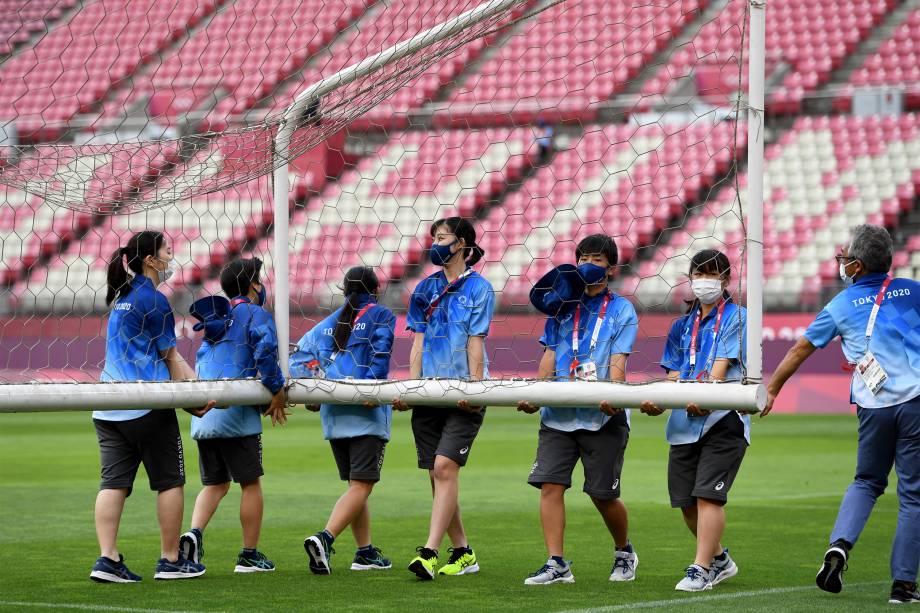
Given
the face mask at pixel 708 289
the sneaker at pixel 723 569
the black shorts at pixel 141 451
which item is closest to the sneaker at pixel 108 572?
the black shorts at pixel 141 451

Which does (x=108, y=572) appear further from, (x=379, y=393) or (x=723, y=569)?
(x=723, y=569)

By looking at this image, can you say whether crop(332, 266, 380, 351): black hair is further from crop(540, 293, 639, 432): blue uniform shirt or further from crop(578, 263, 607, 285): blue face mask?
crop(578, 263, 607, 285): blue face mask

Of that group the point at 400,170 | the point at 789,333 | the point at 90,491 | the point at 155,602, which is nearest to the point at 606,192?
the point at 789,333

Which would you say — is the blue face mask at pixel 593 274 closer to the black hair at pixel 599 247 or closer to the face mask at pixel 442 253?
the black hair at pixel 599 247

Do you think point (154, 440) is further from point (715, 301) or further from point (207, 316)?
point (715, 301)

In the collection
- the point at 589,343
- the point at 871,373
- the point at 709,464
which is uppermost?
the point at 589,343

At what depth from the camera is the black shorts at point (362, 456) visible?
7219mm

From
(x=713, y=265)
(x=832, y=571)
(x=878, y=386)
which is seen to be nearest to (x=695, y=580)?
(x=832, y=571)

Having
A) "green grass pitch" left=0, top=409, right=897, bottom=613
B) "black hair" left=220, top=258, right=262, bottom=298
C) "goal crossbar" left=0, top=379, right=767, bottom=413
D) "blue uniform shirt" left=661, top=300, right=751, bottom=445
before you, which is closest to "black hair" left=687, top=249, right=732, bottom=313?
"blue uniform shirt" left=661, top=300, right=751, bottom=445

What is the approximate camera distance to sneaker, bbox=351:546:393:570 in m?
7.28

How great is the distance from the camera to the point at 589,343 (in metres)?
6.91

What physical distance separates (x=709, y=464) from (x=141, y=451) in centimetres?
277

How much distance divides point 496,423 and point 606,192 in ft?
14.7

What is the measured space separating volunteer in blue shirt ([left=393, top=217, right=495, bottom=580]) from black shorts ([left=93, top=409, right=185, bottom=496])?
3.73 ft
